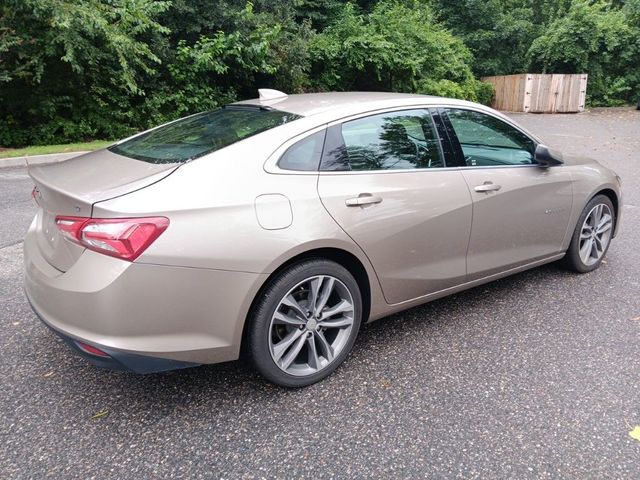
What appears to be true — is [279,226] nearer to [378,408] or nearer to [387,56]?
[378,408]

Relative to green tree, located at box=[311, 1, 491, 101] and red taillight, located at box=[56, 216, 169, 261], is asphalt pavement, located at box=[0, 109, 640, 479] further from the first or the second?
green tree, located at box=[311, 1, 491, 101]

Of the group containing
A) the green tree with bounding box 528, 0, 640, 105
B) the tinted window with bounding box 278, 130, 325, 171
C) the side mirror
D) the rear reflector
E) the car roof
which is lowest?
the rear reflector

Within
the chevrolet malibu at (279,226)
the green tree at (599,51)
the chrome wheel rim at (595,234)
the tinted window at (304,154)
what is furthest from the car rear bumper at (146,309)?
the green tree at (599,51)

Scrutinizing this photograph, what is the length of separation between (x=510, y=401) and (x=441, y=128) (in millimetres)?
1710

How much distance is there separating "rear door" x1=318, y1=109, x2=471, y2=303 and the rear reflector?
1.27 metres

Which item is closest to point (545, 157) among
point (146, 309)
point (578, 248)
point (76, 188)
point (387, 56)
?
point (578, 248)

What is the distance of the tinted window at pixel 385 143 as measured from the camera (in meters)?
2.86

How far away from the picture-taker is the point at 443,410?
8.39 feet

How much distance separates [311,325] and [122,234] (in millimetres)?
1072

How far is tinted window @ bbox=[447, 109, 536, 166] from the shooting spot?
135 inches

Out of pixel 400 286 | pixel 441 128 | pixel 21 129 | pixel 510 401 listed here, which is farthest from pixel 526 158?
pixel 21 129

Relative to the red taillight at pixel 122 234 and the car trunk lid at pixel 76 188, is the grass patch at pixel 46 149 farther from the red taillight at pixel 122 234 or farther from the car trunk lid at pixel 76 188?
the red taillight at pixel 122 234

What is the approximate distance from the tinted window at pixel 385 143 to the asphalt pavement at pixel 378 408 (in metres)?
1.13

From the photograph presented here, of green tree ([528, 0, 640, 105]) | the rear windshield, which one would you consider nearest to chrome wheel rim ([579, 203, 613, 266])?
the rear windshield
